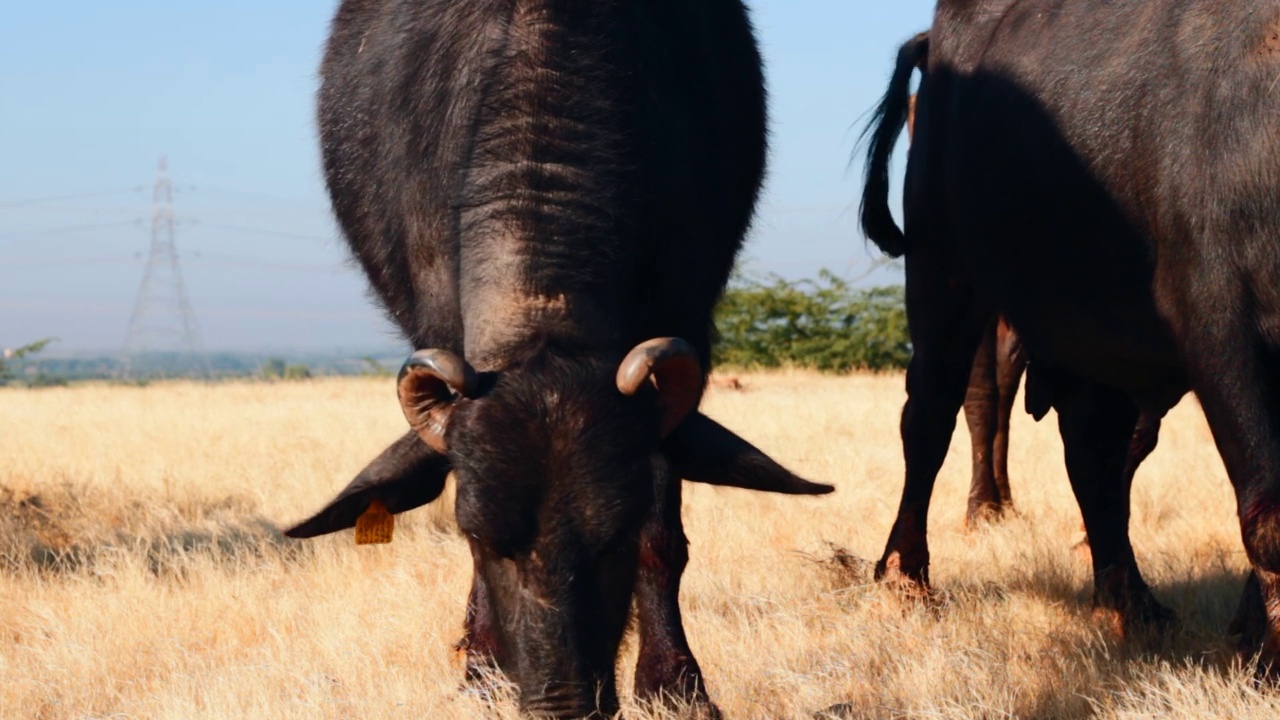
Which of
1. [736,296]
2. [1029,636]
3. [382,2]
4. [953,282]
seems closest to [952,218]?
[953,282]

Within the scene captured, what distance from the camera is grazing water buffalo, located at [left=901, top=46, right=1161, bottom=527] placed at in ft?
26.6

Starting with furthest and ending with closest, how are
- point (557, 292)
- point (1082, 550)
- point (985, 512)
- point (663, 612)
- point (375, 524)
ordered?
point (985, 512), point (1082, 550), point (663, 612), point (375, 524), point (557, 292)

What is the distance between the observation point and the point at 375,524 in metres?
4.06

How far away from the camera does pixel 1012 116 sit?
18.1ft

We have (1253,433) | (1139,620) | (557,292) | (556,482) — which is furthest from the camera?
(1139,620)

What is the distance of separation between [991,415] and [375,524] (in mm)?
5160

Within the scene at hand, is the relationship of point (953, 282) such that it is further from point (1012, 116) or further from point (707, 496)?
point (707, 496)

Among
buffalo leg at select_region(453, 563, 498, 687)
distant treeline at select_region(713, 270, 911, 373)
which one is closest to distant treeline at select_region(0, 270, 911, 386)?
distant treeline at select_region(713, 270, 911, 373)

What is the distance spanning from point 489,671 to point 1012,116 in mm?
2907

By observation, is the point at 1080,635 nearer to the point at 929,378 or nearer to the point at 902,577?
the point at 902,577

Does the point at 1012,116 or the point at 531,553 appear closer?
the point at 531,553

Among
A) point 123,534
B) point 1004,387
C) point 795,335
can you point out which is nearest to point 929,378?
point 1004,387

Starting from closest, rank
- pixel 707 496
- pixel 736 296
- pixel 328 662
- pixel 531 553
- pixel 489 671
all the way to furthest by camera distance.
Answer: pixel 531 553, pixel 489 671, pixel 328 662, pixel 707 496, pixel 736 296

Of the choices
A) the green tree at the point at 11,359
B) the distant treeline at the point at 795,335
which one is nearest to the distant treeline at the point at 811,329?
the distant treeline at the point at 795,335
